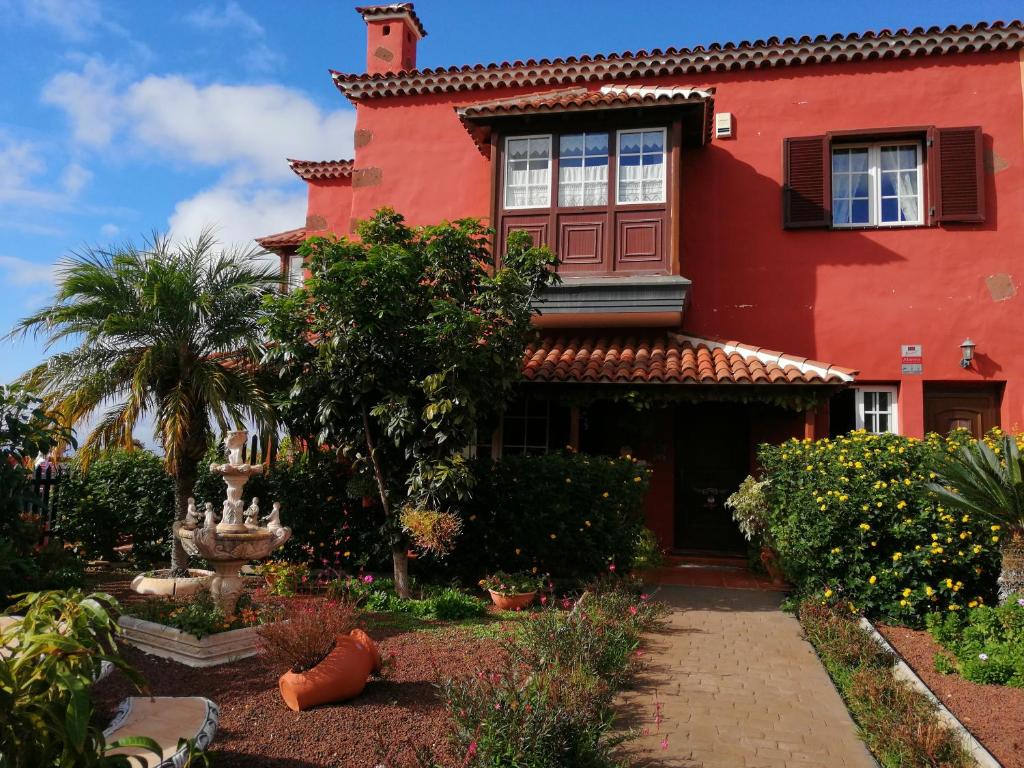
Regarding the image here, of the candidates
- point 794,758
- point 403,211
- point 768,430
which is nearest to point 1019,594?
point 794,758

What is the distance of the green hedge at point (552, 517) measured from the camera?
917 cm

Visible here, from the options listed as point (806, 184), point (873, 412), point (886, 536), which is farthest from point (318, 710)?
point (806, 184)

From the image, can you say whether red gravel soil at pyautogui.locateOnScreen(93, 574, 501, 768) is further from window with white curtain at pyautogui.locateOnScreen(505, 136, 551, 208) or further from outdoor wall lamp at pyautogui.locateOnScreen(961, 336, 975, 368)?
Answer: outdoor wall lamp at pyautogui.locateOnScreen(961, 336, 975, 368)

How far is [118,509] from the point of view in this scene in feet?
35.5

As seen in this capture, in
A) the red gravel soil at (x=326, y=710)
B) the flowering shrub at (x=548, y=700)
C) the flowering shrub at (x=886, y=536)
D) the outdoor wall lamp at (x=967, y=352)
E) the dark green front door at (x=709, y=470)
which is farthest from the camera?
the dark green front door at (x=709, y=470)

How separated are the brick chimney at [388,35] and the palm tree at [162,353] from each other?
7441mm

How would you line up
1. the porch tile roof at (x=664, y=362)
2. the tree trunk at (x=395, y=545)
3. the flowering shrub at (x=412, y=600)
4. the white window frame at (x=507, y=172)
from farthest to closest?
Answer: the white window frame at (x=507, y=172) < the porch tile roof at (x=664, y=362) < the tree trunk at (x=395, y=545) < the flowering shrub at (x=412, y=600)

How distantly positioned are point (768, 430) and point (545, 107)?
628 cm

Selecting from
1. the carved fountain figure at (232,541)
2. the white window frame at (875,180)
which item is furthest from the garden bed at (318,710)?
the white window frame at (875,180)

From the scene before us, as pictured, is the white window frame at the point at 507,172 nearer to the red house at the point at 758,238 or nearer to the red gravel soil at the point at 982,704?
the red house at the point at 758,238

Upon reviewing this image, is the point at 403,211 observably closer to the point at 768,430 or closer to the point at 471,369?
the point at 471,369

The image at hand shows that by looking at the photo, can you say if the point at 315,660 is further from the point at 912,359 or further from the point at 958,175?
the point at 958,175

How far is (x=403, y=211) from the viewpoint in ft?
46.1

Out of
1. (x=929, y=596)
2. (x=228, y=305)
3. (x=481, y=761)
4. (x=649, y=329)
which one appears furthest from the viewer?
(x=649, y=329)
